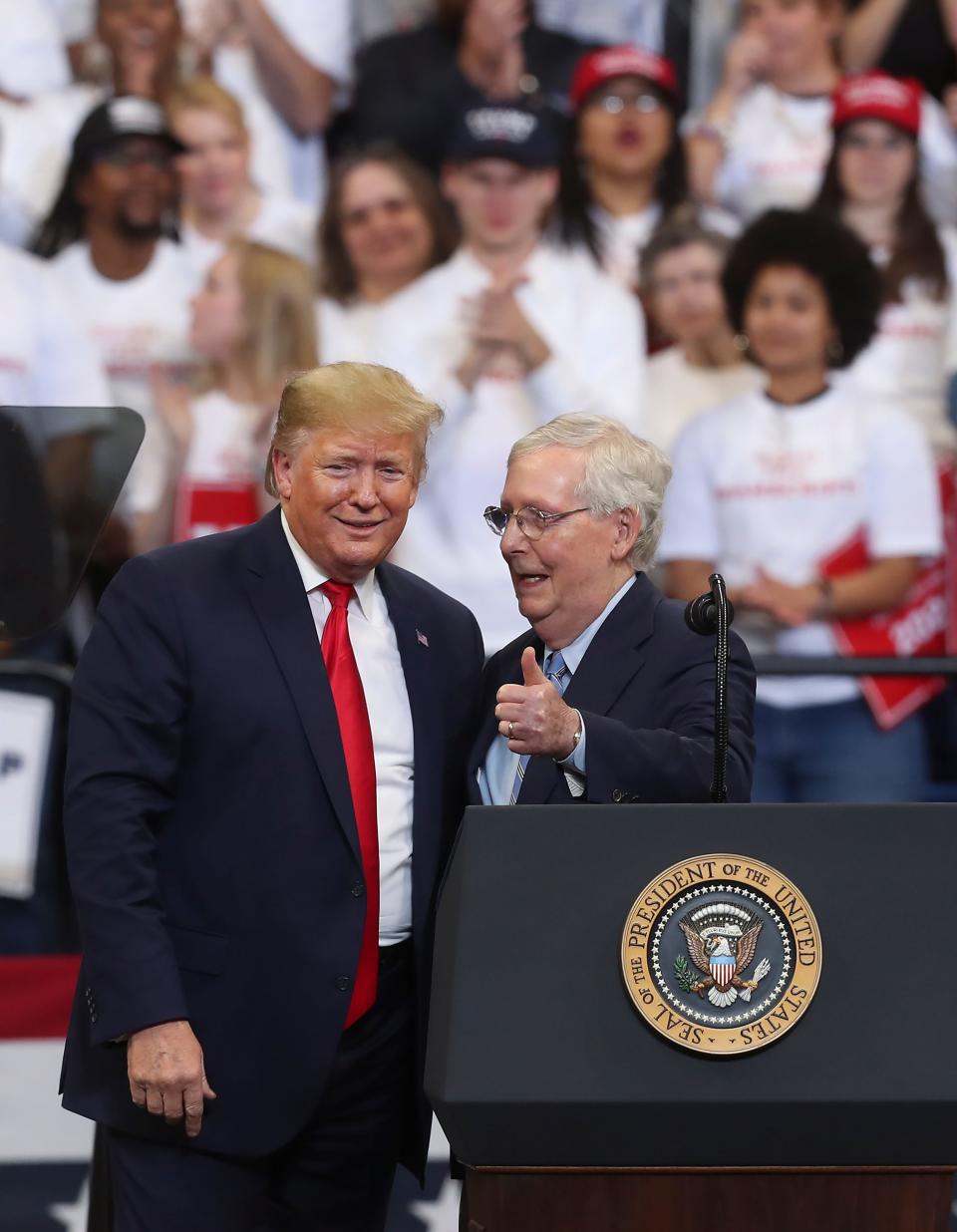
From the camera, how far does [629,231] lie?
199 inches

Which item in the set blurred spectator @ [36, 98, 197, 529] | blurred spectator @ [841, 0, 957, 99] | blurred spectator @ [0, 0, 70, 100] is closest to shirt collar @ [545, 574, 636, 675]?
blurred spectator @ [36, 98, 197, 529]

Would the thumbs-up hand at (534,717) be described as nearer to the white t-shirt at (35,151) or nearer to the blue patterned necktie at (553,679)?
the blue patterned necktie at (553,679)

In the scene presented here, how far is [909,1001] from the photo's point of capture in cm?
170

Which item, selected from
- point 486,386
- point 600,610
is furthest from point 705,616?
point 486,386

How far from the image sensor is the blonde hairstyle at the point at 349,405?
2139mm

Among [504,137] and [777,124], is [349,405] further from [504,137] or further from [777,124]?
[777,124]

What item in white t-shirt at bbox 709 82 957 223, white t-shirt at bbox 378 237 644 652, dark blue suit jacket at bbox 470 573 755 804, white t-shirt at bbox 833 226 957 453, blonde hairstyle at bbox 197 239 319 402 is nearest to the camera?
dark blue suit jacket at bbox 470 573 755 804

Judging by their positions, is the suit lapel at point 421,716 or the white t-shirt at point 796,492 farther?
the white t-shirt at point 796,492

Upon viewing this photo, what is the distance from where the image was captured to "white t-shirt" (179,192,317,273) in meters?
4.88

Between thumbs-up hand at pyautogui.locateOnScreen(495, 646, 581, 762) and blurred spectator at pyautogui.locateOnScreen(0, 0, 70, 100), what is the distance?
351 cm

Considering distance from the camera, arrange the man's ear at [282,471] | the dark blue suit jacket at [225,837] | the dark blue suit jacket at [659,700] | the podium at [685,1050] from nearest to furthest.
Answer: the podium at [685,1050] < the dark blue suit jacket at [659,700] < the dark blue suit jacket at [225,837] < the man's ear at [282,471]

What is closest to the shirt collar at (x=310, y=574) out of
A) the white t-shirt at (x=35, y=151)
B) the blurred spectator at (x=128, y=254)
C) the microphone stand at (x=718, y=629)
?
the microphone stand at (x=718, y=629)

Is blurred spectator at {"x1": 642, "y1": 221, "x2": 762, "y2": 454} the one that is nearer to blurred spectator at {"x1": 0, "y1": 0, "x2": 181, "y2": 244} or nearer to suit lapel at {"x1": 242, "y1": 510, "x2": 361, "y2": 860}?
blurred spectator at {"x1": 0, "y1": 0, "x2": 181, "y2": 244}

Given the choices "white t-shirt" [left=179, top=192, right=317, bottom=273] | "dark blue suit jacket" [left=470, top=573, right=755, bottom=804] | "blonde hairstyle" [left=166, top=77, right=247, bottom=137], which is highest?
"blonde hairstyle" [left=166, top=77, right=247, bottom=137]
